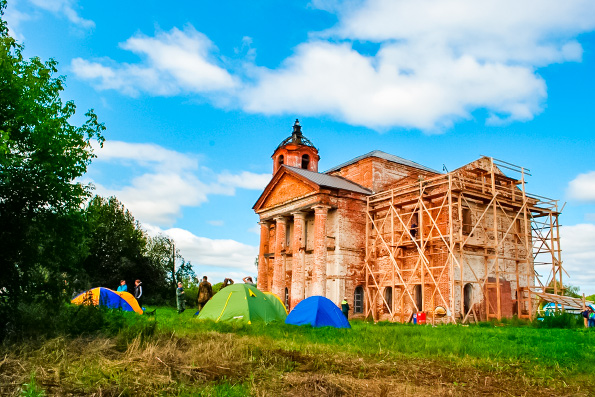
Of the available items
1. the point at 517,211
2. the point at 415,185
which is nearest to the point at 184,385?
the point at 415,185

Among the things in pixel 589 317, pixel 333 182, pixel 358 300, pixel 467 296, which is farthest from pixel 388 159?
pixel 589 317

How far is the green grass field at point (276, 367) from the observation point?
224 inches

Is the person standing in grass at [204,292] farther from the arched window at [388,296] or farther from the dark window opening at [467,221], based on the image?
the dark window opening at [467,221]

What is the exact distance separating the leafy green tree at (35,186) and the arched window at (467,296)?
18124mm

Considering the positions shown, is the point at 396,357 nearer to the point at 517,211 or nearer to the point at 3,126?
the point at 3,126

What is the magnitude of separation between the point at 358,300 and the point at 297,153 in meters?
15.1

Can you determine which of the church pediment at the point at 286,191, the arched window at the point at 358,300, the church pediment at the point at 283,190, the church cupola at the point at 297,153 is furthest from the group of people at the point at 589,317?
the church cupola at the point at 297,153

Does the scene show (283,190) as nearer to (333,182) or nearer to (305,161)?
(333,182)

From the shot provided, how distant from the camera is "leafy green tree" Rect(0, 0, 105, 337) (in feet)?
28.8

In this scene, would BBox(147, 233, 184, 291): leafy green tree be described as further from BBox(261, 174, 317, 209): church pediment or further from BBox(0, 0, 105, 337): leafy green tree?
BBox(0, 0, 105, 337): leafy green tree

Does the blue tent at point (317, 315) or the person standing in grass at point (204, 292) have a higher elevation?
the person standing in grass at point (204, 292)

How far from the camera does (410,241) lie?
23469mm

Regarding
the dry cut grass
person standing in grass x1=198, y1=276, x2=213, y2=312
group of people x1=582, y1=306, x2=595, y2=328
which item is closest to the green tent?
person standing in grass x1=198, y1=276, x2=213, y2=312

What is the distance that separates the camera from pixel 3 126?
344 inches
